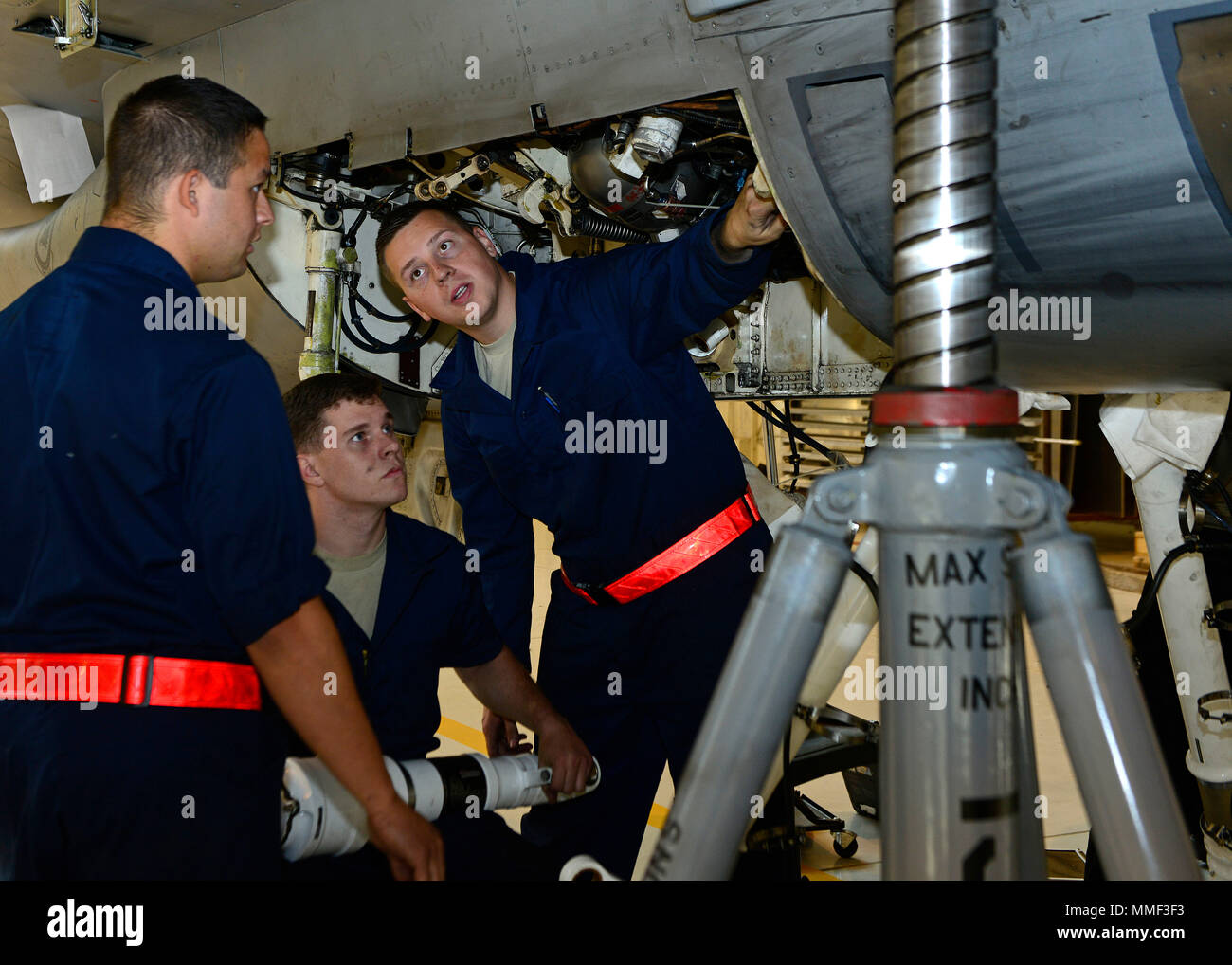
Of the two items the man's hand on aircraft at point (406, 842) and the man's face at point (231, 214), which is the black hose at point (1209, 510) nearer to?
the man's hand on aircraft at point (406, 842)

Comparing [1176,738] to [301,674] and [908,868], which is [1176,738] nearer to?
[908,868]

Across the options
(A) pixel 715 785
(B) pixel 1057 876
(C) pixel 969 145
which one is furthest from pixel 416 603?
(B) pixel 1057 876

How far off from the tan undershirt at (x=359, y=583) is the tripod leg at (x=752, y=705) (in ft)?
4.77

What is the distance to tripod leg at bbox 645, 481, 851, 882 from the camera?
3.44ft

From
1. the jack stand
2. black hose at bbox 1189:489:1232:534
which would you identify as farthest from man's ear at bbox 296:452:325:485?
black hose at bbox 1189:489:1232:534

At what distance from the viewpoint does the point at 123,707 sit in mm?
1408

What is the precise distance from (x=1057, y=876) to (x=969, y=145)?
8.39ft

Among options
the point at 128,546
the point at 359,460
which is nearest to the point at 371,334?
the point at 359,460

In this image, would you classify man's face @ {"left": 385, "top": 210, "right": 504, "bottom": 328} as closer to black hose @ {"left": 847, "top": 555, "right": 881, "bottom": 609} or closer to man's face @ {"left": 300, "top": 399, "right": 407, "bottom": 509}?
man's face @ {"left": 300, "top": 399, "right": 407, "bottom": 509}

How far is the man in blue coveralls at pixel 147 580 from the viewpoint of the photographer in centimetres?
139

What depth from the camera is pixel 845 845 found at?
321 cm

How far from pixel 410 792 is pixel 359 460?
0.78 meters

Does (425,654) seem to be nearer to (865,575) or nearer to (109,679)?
(109,679)

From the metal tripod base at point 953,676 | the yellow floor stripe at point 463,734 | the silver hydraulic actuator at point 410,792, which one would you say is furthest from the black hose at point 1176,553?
the yellow floor stripe at point 463,734
